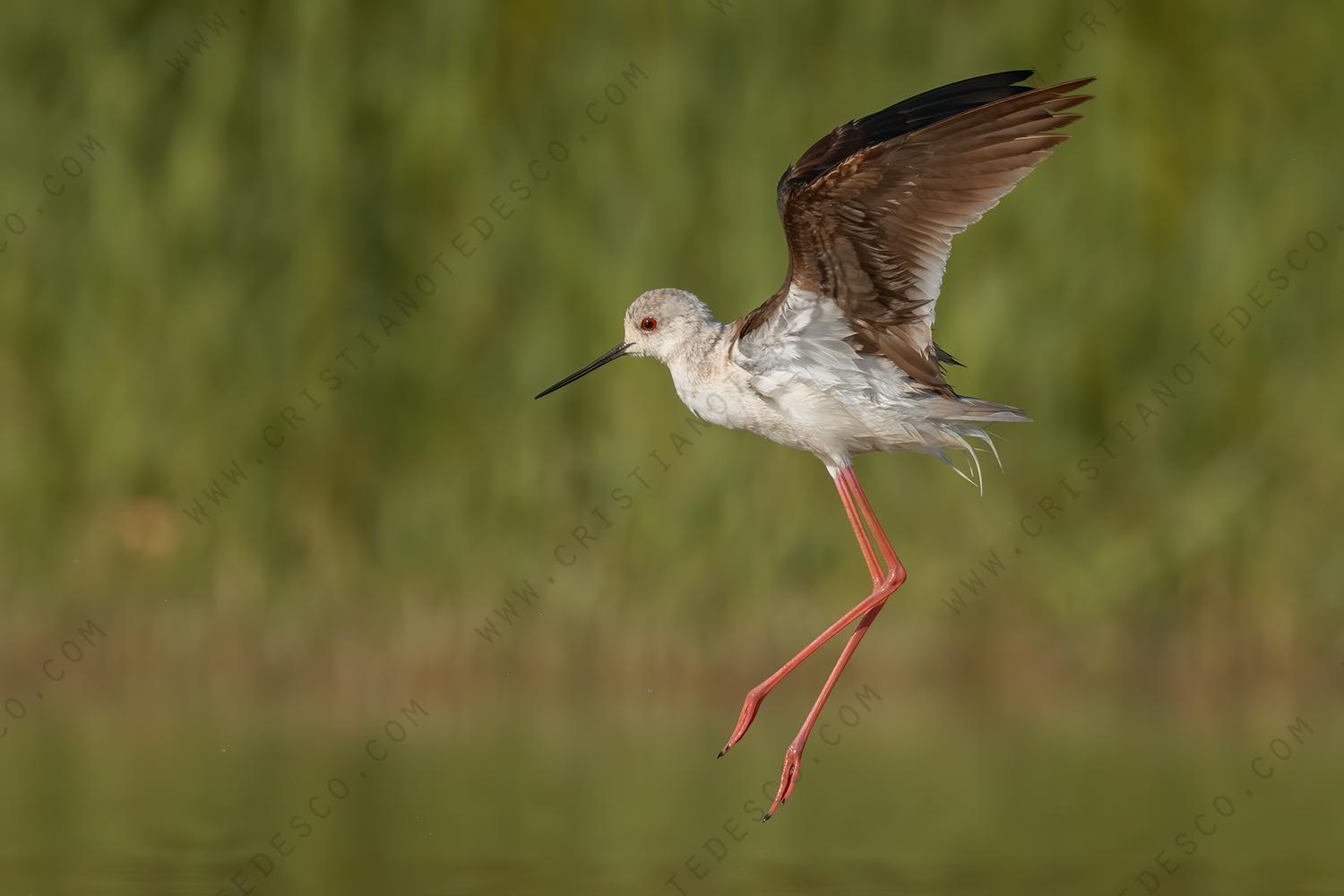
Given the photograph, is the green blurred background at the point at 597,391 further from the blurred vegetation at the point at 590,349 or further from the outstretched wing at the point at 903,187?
the outstretched wing at the point at 903,187

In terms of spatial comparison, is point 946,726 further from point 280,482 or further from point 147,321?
point 147,321

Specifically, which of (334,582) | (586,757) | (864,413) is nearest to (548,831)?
(586,757)

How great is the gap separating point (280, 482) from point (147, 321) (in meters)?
1.21

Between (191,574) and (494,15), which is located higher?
(494,15)

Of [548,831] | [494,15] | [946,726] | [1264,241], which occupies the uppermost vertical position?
[494,15]

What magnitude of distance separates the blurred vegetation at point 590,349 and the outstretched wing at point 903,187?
364 centimetres

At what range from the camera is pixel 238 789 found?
8969 millimetres

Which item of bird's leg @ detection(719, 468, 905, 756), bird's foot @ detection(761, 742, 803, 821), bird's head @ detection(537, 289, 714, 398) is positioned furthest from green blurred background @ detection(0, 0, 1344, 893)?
bird's head @ detection(537, 289, 714, 398)

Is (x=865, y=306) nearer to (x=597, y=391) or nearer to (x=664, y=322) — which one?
(x=664, y=322)

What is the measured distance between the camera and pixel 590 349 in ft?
36.4

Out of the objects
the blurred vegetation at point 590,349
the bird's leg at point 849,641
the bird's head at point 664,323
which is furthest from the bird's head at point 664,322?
the blurred vegetation at point 590,349

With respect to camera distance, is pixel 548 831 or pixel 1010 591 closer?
pixel 548 831

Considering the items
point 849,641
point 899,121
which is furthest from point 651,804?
point 899,121

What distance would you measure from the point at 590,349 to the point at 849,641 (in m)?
3.47
